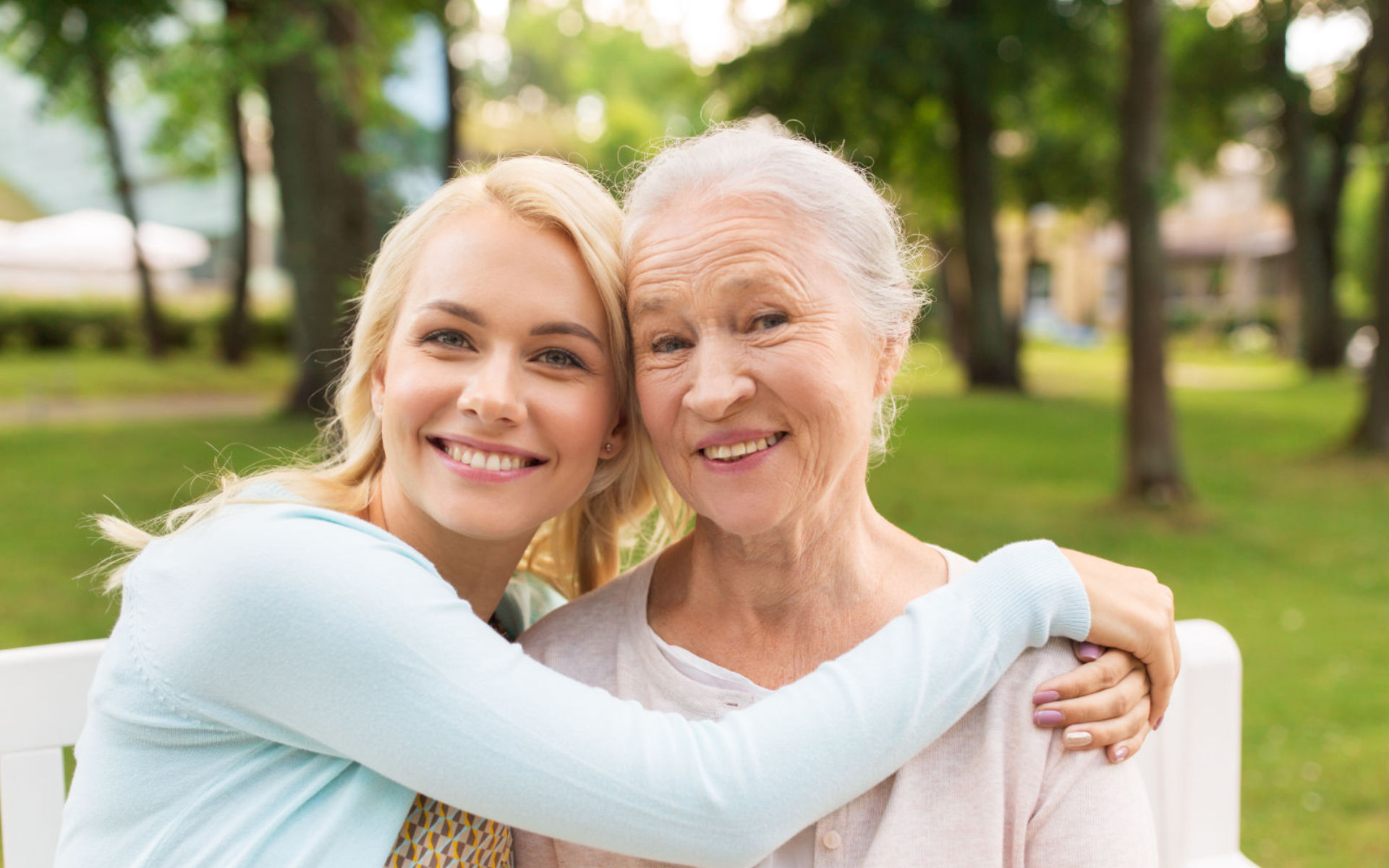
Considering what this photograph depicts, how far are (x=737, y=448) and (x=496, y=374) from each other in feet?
1.49

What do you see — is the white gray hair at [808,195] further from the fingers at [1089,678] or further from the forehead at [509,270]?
the fingers at [1089,678]

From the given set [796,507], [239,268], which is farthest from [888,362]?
[239,268]

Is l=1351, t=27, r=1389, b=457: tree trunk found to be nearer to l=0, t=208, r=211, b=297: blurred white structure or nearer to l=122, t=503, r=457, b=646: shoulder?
l=122, t=503, r=457, b=646: shoulder

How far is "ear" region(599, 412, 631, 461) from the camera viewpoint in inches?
92.0

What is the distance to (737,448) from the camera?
6.70 feet

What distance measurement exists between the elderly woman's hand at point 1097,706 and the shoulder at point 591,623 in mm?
832

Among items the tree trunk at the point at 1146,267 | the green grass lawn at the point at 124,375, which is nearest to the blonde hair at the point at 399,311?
the tree trunk at the point at 1146,267

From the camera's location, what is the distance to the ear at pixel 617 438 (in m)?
2.34

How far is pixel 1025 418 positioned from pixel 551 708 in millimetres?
15120

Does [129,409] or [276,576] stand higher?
[276,576]

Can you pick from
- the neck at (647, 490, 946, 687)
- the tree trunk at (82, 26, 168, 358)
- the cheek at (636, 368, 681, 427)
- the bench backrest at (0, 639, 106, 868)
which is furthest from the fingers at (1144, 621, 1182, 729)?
the tree trunk at (82, 26, 168, 358)

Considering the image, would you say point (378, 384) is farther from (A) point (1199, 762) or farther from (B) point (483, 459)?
(A) point (1199, 762)

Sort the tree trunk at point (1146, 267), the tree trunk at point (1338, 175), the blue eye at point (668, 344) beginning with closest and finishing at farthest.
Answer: the blue eye at point (668, 344), the tree trunk at point (1146, 267), the tree trunk at point (1338, 175)

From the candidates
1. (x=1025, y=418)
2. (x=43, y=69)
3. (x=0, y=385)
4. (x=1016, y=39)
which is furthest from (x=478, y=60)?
(x=43, y=69)
